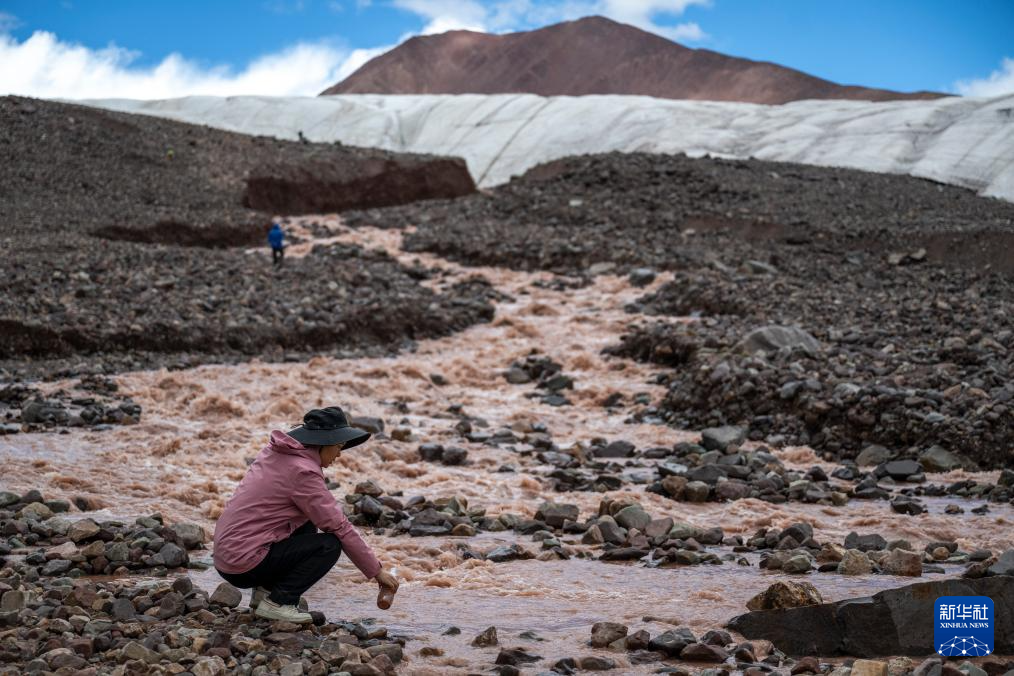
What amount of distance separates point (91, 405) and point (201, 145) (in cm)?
1910

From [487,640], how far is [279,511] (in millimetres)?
1105

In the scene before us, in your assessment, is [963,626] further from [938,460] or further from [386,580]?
[938,460]

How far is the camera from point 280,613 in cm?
459

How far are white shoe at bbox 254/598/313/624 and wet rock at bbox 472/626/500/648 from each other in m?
0.76

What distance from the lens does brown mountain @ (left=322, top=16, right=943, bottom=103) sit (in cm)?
7250

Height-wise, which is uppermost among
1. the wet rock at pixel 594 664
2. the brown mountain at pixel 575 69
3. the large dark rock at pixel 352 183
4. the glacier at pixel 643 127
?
the brown mountain at pixel 575 69

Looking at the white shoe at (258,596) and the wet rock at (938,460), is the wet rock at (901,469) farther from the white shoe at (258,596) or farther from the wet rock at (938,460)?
the white shoe at (258,596)

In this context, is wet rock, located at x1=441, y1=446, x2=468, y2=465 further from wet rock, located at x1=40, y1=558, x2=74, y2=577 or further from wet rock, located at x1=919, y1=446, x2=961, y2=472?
wet rock, located at x1=40, y1=558, x2=74, y2=577

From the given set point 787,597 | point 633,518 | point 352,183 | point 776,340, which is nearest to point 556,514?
point 633,518

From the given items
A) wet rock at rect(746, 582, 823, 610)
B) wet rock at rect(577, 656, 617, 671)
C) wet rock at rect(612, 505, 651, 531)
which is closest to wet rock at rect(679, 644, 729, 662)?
wet rock at rect(577, 656, 617, 671)

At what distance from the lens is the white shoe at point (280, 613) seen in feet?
15.0

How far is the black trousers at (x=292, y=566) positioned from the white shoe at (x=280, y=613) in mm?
33

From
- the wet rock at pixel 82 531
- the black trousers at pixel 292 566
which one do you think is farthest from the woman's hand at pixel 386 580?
the wet rock at pixel 82 531

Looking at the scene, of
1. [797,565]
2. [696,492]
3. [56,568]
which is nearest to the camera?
[56,568]
